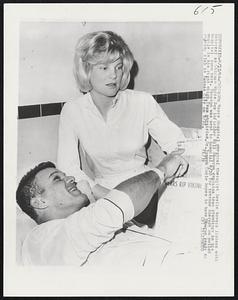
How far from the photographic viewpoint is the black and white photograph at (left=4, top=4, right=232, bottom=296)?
706mm

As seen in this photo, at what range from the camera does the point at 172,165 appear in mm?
732

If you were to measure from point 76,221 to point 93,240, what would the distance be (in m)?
0.05

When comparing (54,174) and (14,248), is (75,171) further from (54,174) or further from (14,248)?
(14,248)

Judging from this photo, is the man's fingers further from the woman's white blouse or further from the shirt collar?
the shirt collar

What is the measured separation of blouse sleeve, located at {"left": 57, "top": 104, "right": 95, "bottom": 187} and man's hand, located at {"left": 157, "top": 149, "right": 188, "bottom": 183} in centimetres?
16

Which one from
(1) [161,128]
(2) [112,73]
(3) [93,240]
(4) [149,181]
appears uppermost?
(2) [112,73]

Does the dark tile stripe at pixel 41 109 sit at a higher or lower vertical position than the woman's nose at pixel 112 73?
lower

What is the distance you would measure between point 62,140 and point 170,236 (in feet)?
0.92

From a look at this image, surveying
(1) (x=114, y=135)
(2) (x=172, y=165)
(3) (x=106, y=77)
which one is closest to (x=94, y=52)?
(3) (x=106, y=77)

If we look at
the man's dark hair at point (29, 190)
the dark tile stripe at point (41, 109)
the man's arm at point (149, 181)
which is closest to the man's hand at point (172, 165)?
the man's arm at point (149, 181)

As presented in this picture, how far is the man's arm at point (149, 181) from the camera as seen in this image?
2.34 ft

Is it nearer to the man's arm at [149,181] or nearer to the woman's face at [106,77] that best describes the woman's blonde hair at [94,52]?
the woman's face at [106,77]

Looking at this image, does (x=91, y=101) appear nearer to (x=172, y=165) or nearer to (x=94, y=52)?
(x=94, y=52)

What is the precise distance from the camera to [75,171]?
716mm
